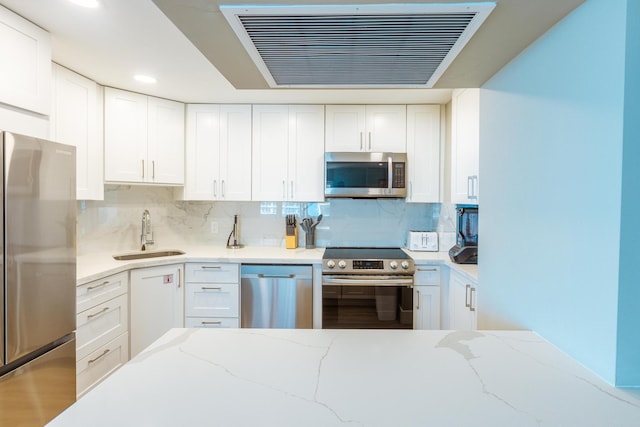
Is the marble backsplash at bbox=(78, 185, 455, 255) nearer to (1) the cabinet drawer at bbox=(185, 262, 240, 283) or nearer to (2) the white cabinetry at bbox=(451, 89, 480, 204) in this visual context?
(1) the cabinet drawer at bbox=(185, 262, 240, 283)

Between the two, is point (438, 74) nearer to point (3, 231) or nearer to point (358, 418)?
point (358, 418)

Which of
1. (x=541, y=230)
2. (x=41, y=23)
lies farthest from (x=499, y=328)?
(x=41, y=23)

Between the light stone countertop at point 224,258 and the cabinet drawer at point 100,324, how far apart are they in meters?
0.23

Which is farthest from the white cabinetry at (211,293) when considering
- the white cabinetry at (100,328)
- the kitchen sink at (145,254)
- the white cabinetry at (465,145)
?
the white cabinetry at (465,145)

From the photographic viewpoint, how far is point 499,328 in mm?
1119

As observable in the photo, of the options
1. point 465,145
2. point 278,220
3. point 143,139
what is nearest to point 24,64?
point 143,139

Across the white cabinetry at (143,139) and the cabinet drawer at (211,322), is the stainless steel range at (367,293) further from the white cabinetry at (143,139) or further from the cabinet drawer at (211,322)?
the white cabinetry at (143,139)

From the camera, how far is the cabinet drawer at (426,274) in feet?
8.91

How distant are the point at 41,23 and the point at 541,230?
2.37 metres

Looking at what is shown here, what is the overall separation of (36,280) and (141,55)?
140 cm

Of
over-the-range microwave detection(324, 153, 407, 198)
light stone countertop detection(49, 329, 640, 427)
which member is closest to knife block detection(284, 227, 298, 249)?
over-the-range microwave detection(324, 153, 407, 198)

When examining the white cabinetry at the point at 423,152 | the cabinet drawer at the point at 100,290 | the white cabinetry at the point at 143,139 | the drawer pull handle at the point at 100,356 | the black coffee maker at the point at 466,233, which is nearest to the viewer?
the cabinet drawer at the point at 100,290

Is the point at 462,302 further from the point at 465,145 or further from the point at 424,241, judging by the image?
the point at 465,145

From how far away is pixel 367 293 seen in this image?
8.69 feet
